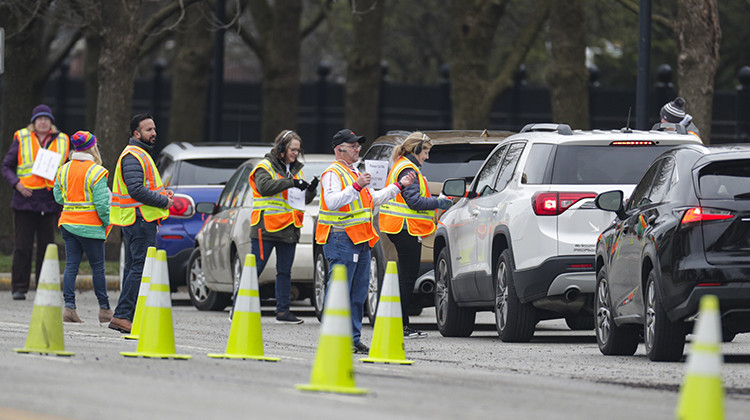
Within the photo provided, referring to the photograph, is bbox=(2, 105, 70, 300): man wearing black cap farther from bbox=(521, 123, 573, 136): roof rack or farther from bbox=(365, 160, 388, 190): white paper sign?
bbox=(521, 123, 573, 136): roof rack

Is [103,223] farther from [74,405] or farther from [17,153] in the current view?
[74,405]

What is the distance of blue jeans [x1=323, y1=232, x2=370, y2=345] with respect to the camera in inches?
503

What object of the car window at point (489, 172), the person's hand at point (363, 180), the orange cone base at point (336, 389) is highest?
the car window at point (489, 172)

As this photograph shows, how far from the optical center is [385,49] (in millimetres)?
45219

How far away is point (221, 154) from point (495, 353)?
7.18 metres

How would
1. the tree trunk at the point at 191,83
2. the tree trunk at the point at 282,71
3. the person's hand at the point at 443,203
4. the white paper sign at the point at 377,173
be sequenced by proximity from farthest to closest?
the tree trunk at the point at 282,71 < the tree trunk at the point at 191,83 < the person's hand at the point at 443,203 < the white paper sign at the point at 377,173

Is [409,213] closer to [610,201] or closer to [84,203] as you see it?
[610,201]

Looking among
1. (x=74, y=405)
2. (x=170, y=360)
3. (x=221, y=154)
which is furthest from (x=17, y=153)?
(x=74, y=405)


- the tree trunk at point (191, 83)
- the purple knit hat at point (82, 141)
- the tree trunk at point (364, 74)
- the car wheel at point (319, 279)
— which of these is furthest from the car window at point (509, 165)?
the tree trunk at point (364, 74)

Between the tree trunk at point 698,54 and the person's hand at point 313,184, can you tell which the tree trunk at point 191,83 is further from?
the person's hand at point 313,184

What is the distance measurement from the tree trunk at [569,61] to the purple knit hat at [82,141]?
9.72 metres

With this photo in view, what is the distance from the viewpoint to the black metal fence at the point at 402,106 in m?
30.3

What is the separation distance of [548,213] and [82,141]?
14.3 feet

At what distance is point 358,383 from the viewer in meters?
9.65
